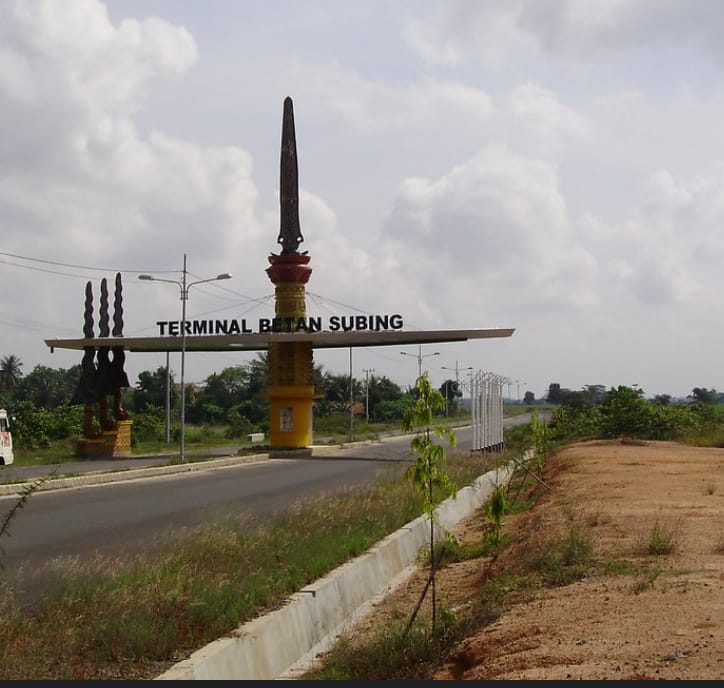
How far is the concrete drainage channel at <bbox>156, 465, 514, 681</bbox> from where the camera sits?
8109 millimetres

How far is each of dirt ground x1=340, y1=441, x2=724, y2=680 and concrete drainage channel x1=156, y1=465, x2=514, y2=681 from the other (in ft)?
1.29

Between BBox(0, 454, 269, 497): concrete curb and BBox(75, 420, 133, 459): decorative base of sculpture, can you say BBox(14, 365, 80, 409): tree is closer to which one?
BBox(75, 420, 133, 459): decorative base of sculpture

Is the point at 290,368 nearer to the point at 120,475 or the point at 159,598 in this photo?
the point at 120,475

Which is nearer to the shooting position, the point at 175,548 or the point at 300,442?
the point at 175,548

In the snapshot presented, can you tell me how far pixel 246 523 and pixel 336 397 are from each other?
106069 millimetres

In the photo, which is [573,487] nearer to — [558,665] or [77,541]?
[77,541]

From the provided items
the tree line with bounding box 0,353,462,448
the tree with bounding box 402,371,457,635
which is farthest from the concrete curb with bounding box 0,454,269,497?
the tree line with bounding box 0,353,462,448

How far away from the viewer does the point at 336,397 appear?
122250 millimetres

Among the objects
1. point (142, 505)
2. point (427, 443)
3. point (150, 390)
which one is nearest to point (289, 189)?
point (142, 505)

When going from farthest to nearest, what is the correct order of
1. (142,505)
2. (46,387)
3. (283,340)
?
(46,387) → (283,340) → (142,505)

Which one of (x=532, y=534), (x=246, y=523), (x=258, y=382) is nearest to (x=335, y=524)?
(x=246, y=523)

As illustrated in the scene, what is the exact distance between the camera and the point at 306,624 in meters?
10.6

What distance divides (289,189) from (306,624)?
3916 cm

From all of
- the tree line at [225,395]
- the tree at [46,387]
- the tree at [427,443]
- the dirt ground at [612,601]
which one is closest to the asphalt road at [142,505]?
the tree at [427,443]
